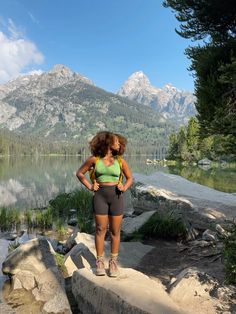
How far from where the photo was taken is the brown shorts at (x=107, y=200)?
660 centimetres

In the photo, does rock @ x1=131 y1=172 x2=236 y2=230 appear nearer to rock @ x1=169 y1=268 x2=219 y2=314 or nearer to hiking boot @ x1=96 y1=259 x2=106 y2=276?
rock @ x1=169 y1=268 x2=219 y2=314

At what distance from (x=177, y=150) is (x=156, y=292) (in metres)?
95.1

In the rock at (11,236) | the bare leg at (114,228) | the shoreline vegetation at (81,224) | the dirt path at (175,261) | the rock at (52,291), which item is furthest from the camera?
the rock at (11,236)

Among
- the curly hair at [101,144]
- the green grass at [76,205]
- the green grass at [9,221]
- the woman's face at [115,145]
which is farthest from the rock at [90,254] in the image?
the green grass at [76,205]

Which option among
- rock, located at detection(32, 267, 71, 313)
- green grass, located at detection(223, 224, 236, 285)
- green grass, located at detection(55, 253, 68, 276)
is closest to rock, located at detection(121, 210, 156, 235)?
green grass, located at detection(55, 253, 68, 276)

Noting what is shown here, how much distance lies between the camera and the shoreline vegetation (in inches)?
238

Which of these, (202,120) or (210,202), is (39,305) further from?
(210,202)

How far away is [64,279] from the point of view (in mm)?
8141

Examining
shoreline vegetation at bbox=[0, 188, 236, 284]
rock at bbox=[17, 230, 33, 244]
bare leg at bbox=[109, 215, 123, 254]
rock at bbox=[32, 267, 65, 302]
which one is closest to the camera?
shoreline vegetation at bbox=[0, 188, 236, 284]

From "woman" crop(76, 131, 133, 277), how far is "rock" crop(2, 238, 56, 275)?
8.44 ft

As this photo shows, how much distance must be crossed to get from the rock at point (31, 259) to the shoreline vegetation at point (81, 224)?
2.86 meters

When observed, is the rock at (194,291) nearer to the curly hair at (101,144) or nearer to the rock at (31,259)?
the curly hair at (101,144)

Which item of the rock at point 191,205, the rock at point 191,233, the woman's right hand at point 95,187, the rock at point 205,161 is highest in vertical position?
the woman's right hand at point 95,187

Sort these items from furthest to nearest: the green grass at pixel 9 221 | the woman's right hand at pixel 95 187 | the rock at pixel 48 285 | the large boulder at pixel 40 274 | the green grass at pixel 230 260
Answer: the green grass at pixel 9 221 < the rock at pixel 48 285 < the large boulder at pixel 40 274 < the woman's right hand at pixel 95 187 < the green grass at pixel 230 260
